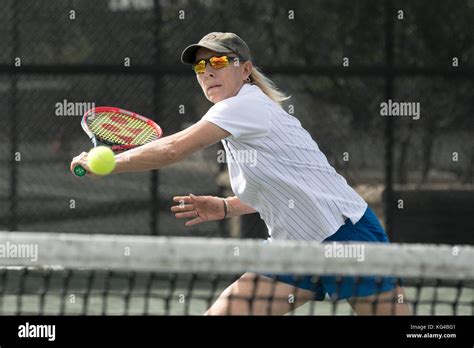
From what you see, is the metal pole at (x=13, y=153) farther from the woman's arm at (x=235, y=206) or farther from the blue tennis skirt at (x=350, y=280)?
the blue tennis skirt at (x=350, y=280)

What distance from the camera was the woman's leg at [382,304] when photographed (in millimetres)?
3439

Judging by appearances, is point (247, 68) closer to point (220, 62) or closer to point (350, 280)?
point (220, 62)

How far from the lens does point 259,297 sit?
3490mm

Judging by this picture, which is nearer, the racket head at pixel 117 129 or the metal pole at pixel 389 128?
the racket head at pixel 117 129

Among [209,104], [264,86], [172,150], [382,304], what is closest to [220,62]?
[264,86]

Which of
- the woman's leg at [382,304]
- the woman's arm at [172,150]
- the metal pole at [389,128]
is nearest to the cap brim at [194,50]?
the woman's arm at [172,150]

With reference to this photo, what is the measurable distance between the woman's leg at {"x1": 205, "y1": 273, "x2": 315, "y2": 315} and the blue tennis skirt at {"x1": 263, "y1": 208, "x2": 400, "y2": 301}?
3 centimetres

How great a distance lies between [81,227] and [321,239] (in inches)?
147

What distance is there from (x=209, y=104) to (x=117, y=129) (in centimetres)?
274

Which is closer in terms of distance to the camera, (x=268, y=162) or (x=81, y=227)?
(x=268, y=162)

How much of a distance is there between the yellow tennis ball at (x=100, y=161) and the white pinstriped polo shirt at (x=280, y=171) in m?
0.33
